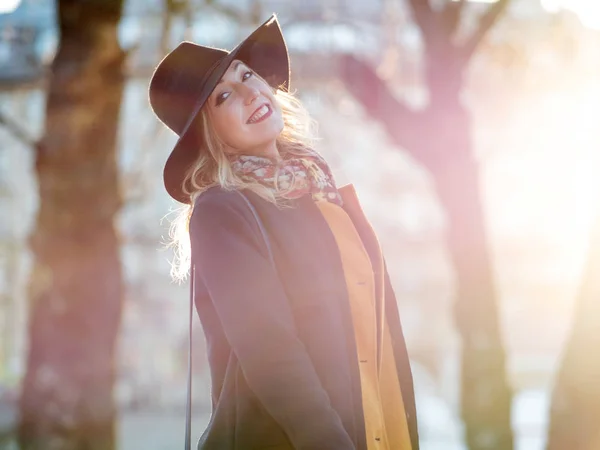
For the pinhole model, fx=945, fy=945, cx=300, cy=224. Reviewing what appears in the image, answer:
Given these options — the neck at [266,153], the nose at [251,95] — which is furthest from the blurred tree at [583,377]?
the nose at [251,95]

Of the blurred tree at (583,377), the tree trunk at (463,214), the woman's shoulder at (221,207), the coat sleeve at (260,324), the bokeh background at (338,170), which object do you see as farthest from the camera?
the tree trunk at (463,214)

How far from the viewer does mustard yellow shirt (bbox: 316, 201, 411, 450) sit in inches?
91.7

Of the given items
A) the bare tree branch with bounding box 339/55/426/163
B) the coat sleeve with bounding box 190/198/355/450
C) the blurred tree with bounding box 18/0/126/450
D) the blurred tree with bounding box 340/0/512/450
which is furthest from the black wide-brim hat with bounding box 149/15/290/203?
the blurred tree with bounding box 340/0/512/450

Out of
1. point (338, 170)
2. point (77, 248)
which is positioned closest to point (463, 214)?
point (77, 248)

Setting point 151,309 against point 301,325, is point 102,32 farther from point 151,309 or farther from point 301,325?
point 151,309

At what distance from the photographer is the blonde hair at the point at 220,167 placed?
2.32 m

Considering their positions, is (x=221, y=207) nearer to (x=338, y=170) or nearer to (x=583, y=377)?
(x=583, y=377)

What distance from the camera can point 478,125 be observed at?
86.2 ft

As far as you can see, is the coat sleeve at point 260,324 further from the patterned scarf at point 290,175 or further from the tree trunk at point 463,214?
the tree trunk at point 463,214

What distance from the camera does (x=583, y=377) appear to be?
452cm

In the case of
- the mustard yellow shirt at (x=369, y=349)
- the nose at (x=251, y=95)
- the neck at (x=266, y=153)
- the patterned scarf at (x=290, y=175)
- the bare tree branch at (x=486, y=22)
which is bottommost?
the mustard yellow shirt at (x=369, y=349)

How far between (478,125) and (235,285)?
2484 centimetres

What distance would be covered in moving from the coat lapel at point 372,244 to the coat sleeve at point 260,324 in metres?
0.35

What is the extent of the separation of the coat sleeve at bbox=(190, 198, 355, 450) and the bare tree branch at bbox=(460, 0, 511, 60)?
501 centimetres
